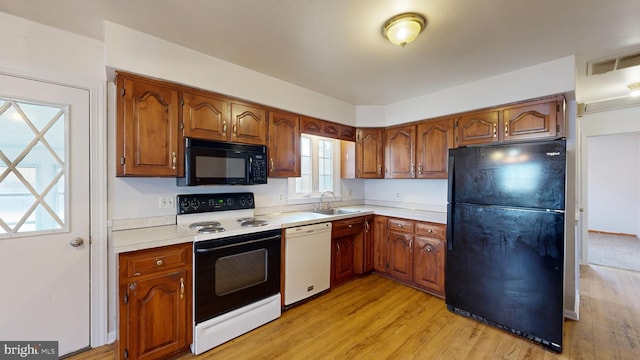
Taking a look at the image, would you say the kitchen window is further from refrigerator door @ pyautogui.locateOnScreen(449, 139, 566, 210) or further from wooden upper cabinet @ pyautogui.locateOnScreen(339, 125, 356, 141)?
refrigerator door @ pyautogui.locateOnScreen(449, 139, 566, 210)

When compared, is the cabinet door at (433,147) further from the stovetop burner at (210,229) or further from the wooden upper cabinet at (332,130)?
the stovetop burner at (210,229)

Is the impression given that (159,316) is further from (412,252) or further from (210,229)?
(412,252)

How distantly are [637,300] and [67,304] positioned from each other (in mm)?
5486

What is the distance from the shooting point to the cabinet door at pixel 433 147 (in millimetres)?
3053

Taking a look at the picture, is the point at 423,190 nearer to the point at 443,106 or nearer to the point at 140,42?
the point at 443,106

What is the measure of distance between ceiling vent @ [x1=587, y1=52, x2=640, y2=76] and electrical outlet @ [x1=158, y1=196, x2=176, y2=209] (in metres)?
4.08

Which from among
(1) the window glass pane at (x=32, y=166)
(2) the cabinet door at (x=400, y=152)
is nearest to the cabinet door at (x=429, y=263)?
(2) the cabinet door at (x=400, y=152)

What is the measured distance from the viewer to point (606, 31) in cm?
185

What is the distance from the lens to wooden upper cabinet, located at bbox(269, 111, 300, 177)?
2.76 metres

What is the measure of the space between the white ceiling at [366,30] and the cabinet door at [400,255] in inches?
75.0

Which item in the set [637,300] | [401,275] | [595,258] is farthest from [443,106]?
[595,258]

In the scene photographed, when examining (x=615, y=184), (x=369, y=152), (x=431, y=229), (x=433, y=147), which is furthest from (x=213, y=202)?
(x=615, y=184)

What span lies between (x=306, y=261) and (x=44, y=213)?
2133 mm

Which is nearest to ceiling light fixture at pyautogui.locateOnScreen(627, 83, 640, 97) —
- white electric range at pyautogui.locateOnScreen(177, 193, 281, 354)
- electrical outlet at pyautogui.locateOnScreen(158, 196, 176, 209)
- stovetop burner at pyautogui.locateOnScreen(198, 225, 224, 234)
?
white electric range at pyautogui.locateOnScreen(177, 193, 281, 354)
